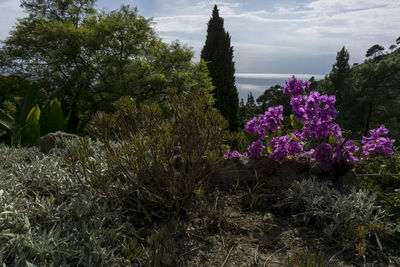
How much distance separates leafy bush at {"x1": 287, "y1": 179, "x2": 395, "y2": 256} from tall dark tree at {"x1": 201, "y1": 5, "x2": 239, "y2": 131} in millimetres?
15032

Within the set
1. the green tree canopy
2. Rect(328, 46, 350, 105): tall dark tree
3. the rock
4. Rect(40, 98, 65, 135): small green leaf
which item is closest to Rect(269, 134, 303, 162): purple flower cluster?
the rock

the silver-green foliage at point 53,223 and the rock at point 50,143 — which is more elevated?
the rock at point 50,143

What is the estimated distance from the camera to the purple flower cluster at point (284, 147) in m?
2.97

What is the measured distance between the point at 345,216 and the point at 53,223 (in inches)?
89.0

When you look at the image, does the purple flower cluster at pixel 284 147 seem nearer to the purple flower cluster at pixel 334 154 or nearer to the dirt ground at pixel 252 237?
the purple flower cluster at pixel 334 154

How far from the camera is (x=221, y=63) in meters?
17.7

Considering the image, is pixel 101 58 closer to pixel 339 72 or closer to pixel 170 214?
pixel 170 214

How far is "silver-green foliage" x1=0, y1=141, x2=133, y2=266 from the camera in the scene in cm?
170

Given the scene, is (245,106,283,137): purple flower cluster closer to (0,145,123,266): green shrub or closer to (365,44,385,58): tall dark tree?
(0,145,123,266): green shrub

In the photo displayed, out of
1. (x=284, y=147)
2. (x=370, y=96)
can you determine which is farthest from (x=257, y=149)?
(x=370, y=96)

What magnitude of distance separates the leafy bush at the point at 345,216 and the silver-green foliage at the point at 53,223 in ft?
5.02

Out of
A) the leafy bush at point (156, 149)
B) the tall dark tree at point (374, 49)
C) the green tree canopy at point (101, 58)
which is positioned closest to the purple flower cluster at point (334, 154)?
the leafy bush at point (156, 149)

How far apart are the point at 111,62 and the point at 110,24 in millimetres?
1287

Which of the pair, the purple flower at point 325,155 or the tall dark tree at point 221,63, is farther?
the tall dark tree at point 221,63
